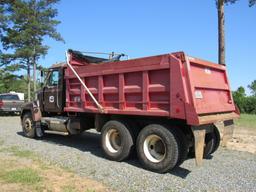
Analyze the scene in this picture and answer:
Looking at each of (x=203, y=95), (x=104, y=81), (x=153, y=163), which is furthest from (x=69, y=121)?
(x=203, y=95)

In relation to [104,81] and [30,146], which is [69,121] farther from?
[104,81]

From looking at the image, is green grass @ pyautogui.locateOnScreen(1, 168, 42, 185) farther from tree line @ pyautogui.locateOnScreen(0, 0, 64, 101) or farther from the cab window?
tree line @ pyautogui.locateOnScreen(0, 0, 64, 101)

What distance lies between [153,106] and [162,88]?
51 cm

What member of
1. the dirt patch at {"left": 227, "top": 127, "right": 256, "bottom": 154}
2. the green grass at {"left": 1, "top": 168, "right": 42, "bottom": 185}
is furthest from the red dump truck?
the green grass at {"left": 1, "top": 168, "right": 42, "bottom": 185}

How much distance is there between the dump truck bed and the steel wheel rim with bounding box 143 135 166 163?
0.59 meters

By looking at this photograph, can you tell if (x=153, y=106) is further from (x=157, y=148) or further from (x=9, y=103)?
(x=9, y=103)

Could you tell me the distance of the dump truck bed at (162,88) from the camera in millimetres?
7621

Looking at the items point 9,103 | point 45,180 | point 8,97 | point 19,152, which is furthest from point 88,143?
point 8,97

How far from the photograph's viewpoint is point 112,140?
30.8ft

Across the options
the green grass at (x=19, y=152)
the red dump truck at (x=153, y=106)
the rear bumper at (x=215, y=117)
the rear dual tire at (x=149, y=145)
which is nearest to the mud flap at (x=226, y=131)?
the red dump truck at (x=153, y=106)

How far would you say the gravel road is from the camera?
6.82 m

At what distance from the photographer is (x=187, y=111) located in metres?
7.49

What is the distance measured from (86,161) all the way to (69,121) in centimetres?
247

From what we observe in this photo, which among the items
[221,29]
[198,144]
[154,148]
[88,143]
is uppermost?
[221,29]
